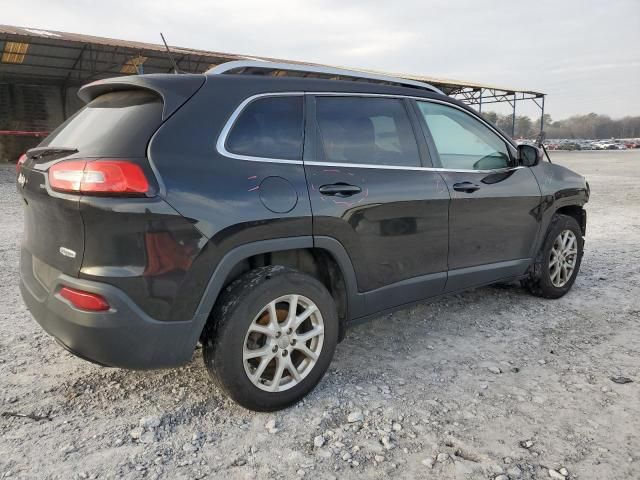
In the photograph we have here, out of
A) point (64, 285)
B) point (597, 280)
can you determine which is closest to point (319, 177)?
Result: point (64, 285)

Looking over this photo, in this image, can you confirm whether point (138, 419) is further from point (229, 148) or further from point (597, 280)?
point (597, 280)

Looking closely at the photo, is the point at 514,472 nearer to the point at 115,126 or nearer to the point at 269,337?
the point at 269,337

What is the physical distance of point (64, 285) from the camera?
7.53ft

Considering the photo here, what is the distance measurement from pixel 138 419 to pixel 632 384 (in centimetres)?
272

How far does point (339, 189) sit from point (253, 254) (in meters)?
0.62

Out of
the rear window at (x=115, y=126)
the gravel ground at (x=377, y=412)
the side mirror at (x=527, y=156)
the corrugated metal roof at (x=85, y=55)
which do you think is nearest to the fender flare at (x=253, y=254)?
the gravel ground at (x=377, y=412)

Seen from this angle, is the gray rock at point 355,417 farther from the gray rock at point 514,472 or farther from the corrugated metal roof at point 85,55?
the corrugated metal roof at point 85,55

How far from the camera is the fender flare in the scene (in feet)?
7.71

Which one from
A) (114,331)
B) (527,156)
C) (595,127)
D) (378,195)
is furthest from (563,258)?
(595,127)

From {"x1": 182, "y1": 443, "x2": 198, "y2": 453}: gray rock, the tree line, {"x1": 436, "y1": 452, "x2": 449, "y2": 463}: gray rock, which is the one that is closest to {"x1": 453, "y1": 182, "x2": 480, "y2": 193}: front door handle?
{"x1": 436, "y1": 452, "x2": 449, "y2": 463}: gray rock

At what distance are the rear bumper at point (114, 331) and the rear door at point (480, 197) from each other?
1930 millimetres

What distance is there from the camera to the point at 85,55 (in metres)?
20.1

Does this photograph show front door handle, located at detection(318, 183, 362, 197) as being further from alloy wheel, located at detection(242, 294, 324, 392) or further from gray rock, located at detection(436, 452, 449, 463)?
gray rock, located at detection(436, 452, 449, 463)

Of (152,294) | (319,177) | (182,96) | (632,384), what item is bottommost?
(632,384)
